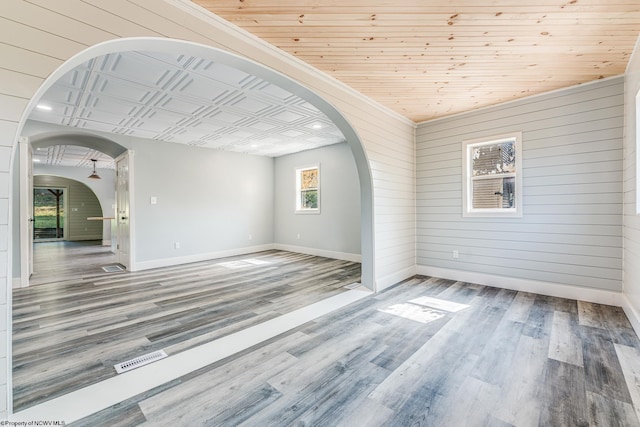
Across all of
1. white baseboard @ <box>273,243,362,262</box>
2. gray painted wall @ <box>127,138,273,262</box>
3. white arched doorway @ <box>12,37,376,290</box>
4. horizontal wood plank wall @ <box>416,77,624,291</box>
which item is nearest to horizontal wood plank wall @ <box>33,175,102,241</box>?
gray painted wall @ <box>127,138,273,262</box>

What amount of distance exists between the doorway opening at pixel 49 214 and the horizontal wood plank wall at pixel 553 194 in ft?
47.8

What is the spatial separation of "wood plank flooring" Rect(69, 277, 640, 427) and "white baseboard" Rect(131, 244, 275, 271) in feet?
13.9

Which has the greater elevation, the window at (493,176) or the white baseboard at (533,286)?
the window at (493,176)

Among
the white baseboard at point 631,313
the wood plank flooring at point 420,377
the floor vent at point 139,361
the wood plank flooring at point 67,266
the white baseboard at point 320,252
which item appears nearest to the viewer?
the wood plank flooring at point 420,377

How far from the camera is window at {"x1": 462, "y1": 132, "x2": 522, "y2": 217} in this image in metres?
3.74

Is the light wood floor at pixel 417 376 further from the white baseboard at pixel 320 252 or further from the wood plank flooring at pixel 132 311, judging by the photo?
the white baseboard at pixel 320 252

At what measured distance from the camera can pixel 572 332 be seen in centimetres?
250

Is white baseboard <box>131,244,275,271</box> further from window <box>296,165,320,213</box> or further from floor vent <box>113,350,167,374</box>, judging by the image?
floor vent <box>113,350,167,374</box>

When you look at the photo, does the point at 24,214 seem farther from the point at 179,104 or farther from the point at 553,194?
the point at 553,194

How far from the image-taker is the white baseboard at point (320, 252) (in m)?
5.93

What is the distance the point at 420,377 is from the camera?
186 cm

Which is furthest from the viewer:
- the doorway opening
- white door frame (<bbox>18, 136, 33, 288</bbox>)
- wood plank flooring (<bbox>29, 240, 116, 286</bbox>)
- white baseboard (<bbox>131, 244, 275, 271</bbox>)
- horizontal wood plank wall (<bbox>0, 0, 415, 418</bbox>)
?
the doorway opening

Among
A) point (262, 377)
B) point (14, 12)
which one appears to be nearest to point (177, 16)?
point (14, 12)

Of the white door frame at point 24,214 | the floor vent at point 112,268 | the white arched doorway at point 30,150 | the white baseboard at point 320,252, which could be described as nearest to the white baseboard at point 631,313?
the white baseboard at point 320,252
